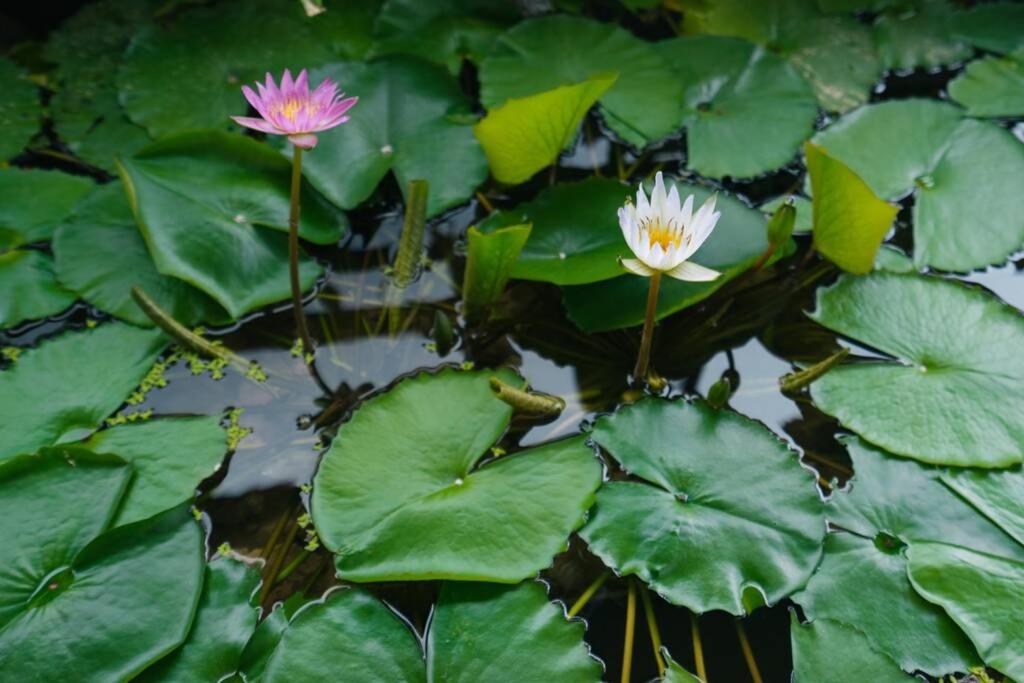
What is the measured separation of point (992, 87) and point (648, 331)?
164 centimetres

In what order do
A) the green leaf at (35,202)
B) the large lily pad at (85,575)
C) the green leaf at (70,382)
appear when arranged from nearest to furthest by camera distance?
the large lily pad at (85,575), the green leaf at (70,382), the green leaf at (35,202)

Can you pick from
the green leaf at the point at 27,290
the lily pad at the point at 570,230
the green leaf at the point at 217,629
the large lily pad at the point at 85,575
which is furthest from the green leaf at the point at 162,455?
the lily pad at the point at 570,230

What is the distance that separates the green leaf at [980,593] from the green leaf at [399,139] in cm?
135

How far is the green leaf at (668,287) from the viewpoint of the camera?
72.4 inches

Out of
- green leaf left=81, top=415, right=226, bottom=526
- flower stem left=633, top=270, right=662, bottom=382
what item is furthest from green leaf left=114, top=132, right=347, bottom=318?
flower stem left=633, top=270, right=662, bottom=382

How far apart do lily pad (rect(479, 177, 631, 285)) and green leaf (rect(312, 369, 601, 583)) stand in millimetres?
323

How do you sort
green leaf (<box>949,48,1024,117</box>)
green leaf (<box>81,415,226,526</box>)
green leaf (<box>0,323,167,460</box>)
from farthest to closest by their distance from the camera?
green leaf (<box>949,48,1024,117</box>)
green leaf (<box>0,323,167,460</box>)
green leaf (<box>81,415,226,526</box>)

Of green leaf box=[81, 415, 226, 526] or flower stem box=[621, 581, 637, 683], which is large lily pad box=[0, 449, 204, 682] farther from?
flower stem box=[621, 581, 637, 683]

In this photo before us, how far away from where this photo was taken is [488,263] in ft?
5.82

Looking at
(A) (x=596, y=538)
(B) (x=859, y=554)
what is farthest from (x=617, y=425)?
(B) (x=859, y=554)

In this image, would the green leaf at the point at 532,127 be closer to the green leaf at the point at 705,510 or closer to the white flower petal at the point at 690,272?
the white flower petal at the point at 690,272

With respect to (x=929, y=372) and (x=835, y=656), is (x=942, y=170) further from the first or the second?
(x=835, y=656)

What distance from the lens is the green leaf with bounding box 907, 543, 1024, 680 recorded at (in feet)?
4.65

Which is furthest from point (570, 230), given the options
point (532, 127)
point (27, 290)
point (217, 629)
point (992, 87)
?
point (992, 87)
